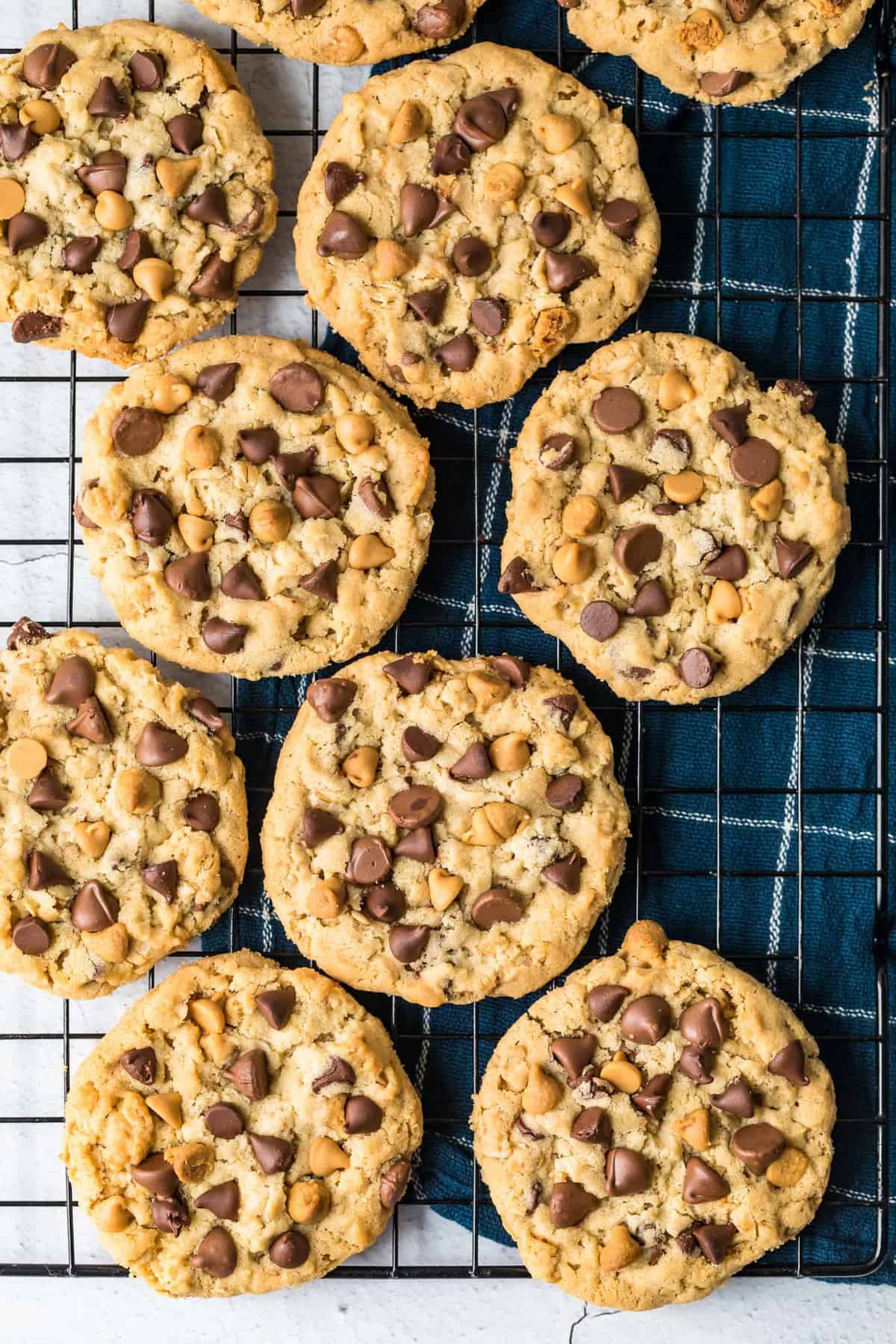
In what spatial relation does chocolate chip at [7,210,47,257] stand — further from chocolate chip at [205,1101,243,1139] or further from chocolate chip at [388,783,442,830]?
chocolate chip at [205,1101,243,1139]

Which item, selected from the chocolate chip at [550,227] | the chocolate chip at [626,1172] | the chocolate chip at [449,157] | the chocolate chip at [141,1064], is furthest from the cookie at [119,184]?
the chocolate chip at [626,1172]

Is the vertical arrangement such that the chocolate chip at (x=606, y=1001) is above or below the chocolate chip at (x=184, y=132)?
below

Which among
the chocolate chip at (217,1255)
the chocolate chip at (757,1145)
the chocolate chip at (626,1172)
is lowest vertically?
the chocolate chip at (217,1255)

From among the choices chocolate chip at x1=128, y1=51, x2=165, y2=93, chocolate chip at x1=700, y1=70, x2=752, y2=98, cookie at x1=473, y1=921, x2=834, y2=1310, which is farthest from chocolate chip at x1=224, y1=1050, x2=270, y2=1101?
chocolate chip at x1=700, y1=70, x2=752, y2=98

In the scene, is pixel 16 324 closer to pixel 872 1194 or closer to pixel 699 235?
pixel 699 235

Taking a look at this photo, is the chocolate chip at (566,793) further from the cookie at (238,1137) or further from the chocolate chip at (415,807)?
the cookie at (238,1137)

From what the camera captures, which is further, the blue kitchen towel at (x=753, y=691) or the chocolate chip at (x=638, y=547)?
the blue kitchen towel at (x=753, y=691)
